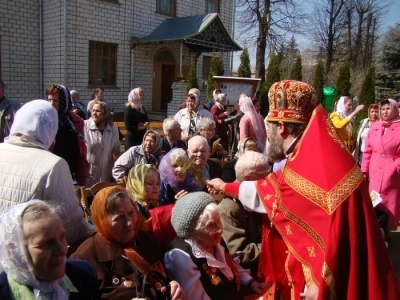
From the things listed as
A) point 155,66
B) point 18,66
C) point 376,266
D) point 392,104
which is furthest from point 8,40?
point 376,266

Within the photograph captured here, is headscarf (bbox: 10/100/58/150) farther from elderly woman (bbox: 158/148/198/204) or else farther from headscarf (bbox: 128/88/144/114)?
headscarf (bbox: 128/88/144/114)

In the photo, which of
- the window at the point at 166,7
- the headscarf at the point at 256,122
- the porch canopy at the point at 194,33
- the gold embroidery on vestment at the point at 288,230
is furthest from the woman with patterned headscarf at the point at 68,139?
the window at the point at 166,7

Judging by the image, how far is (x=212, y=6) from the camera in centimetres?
2141

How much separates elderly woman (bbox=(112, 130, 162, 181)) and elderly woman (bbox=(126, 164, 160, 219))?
1.19 metres

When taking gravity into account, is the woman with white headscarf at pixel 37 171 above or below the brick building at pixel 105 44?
below

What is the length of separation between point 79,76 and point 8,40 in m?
2.67

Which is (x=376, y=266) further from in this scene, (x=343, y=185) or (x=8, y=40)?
(x=8, y=40)

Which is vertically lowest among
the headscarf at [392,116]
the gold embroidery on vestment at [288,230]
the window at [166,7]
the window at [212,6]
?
the gold embroidery on vestment at [288,230]

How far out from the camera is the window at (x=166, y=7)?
1838cm

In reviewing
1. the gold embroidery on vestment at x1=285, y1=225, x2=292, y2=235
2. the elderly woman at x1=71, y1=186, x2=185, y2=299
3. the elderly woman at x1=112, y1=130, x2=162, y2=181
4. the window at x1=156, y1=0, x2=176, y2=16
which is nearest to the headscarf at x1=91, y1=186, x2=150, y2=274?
the elderly woman at x1=71, y1=186, x2=185, y2=299

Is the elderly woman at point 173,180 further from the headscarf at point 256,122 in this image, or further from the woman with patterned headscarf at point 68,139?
the headscarf at point 256,122

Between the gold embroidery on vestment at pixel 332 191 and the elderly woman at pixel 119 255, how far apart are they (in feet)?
2.85

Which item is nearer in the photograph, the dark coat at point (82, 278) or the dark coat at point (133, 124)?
the dark coat at point (82, 278)

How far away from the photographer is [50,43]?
14.9 metres
